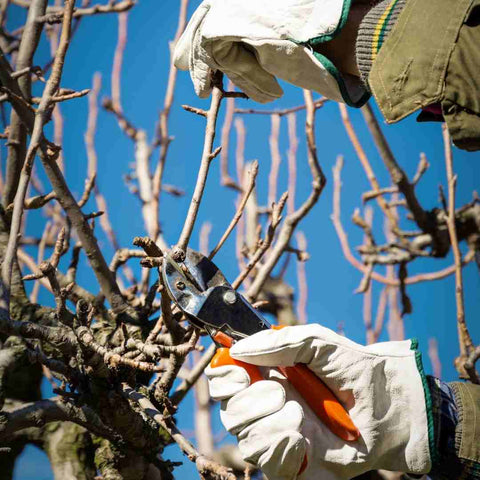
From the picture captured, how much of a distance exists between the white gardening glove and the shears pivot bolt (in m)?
0.58

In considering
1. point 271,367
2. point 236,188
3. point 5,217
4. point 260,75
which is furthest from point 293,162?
point 271,367

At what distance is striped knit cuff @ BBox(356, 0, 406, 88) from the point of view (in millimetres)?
1741

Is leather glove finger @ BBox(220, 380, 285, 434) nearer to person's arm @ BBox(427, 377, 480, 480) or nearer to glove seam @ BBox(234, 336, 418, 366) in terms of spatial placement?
glove seam @ BBox(234, 336, 418, 366)

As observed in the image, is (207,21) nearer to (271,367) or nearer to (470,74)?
(470,74)

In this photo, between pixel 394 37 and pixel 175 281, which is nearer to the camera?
pixel 394 37

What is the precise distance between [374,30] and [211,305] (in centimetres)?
78

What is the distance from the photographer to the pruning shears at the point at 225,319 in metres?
1.79

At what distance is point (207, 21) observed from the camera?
1999 mm

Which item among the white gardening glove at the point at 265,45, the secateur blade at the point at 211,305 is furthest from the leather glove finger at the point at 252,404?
the white gardening glove at the point at 265,45

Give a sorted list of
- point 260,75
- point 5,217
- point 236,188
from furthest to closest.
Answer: point 236,188 < point 5,217 < point 260,75

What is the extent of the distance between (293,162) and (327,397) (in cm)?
333

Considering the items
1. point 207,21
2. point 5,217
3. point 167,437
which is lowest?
point 167,437

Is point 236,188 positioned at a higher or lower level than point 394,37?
lower

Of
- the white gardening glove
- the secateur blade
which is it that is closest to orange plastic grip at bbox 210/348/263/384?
the secateur blade
